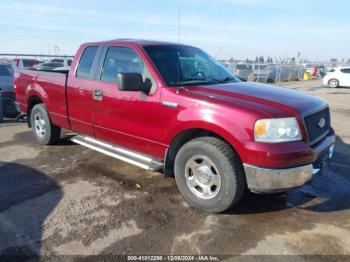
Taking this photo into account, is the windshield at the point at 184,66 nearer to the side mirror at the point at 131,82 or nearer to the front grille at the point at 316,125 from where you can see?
the side mirror at the point at 131,82

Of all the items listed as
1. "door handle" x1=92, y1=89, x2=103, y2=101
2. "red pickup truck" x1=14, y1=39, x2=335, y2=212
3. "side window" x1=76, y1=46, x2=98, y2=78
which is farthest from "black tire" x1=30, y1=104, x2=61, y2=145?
"door handle" x1=92, y1=89, x2=103, y2=101

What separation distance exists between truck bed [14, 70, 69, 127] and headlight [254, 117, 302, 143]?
343 cm

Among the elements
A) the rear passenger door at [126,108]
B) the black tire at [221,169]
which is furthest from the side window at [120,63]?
the black tire at [221,169]

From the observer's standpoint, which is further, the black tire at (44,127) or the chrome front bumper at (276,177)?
the black tire at (44,127)

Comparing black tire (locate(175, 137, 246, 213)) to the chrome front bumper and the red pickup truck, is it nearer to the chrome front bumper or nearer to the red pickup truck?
the red pickup truck

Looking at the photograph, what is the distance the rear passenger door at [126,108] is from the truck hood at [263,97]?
2.03 ft

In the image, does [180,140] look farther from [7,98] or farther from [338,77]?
[338,77]

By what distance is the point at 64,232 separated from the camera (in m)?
3.33

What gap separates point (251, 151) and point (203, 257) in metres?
1.11

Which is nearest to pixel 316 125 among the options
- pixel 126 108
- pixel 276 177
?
pixel 276 177

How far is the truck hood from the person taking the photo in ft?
11.5

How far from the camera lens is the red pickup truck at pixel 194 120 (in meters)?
3.35

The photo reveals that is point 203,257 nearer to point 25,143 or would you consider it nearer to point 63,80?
point 63,80

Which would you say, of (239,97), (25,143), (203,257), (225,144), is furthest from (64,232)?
(25,143)
